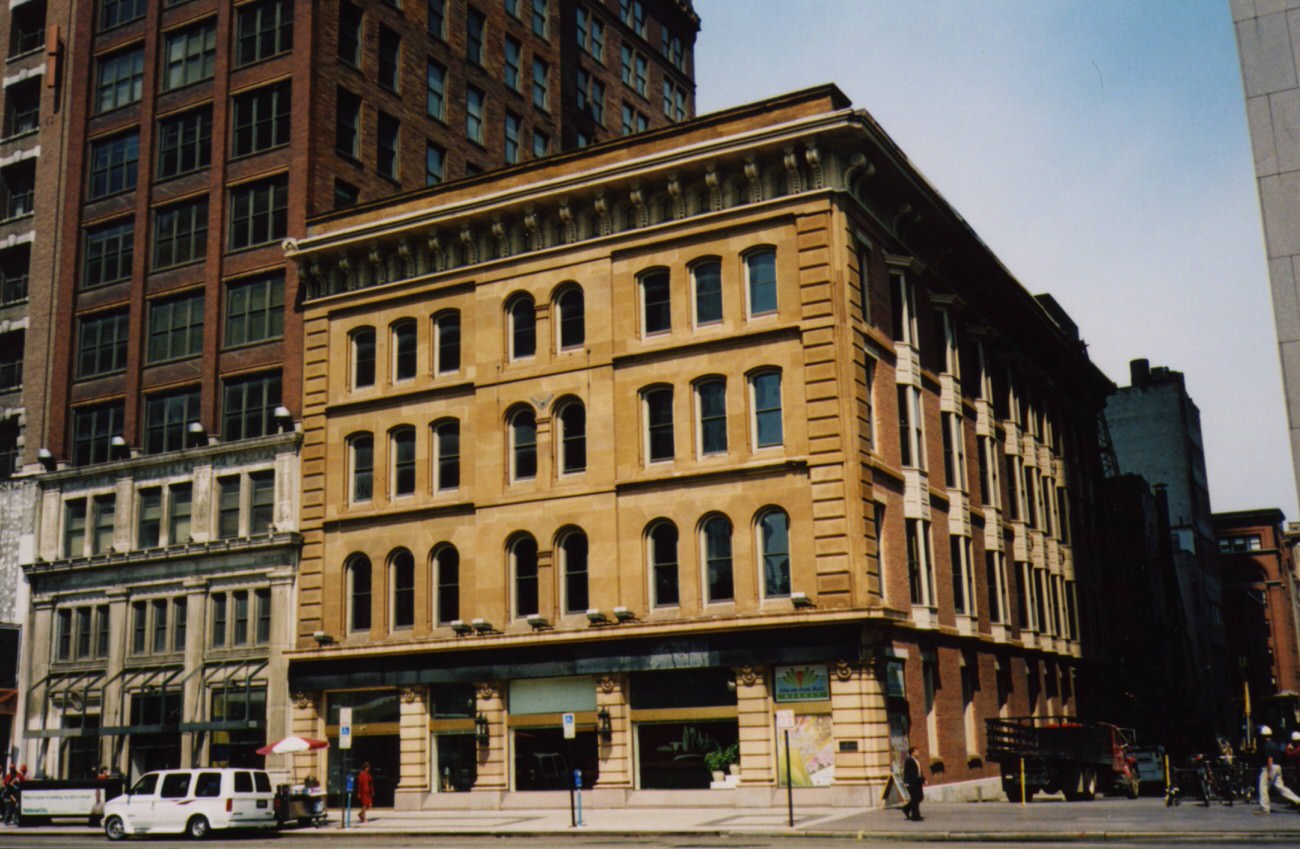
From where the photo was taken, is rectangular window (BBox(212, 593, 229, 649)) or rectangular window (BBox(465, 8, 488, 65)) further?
rectangular window (BBox(465, 8, 488, 65))

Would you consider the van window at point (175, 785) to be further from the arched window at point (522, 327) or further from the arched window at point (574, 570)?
the arched window at point (522, 327)

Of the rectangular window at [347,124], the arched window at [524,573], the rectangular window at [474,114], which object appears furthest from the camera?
the rectangular window at [474,114]

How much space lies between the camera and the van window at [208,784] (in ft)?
111

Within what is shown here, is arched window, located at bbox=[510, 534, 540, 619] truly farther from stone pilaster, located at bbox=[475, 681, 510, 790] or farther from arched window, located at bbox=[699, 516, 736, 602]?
arched window, located at bbox=[699, 516, 736, 602]

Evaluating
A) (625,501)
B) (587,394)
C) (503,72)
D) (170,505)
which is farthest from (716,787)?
(503,72)

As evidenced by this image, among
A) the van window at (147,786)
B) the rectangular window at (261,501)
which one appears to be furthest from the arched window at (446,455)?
the van window at (147,786)

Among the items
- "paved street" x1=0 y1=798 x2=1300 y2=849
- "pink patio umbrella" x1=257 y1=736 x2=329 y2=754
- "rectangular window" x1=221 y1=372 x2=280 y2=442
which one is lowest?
"paved street" x1=0 y1=798 x2=1300 y2=849

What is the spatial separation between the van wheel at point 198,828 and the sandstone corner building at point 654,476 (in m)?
8.31

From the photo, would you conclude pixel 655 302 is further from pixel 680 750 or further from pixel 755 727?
pixel 680 750

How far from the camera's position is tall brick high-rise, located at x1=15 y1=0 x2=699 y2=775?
153 ft

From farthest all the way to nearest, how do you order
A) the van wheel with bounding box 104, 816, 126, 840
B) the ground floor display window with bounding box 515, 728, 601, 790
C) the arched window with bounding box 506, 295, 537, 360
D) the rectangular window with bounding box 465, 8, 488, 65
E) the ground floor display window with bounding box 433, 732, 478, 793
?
1. the rectangular window with bounding box 465, 8, 488, 65
2. the arched window with bounding box 506, 295, 537, 360
3. the ground floor display window with bounding box 433, 732, 478, 793
4. the ground floor display window with bounding box 515, 728, 601, 790
5. the van wheel with bounding box 104, 816, 126, 840

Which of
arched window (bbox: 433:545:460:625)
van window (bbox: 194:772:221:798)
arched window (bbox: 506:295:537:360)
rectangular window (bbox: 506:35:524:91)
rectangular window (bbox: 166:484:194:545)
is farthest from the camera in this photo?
rectangular window (bbox: 506:35:524:91)

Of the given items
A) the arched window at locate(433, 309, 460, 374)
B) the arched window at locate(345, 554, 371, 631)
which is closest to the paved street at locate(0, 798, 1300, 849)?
the arched window at locate(345, 554, 371, 631)

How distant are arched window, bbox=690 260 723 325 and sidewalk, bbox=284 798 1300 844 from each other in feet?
45.4
